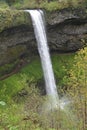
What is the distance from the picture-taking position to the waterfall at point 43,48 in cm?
3659

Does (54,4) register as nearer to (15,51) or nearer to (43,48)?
(43,48)

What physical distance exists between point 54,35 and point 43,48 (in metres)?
2.08

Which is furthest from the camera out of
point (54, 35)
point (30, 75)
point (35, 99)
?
point (54, 35)

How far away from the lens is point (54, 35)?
3881 cm

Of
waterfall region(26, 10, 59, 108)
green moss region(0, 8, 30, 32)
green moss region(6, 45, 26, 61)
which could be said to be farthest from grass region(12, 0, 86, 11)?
green moss region(6, 45, 26, 61)

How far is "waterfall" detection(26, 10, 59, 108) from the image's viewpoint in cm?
3659

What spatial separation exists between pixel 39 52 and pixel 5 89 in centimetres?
543

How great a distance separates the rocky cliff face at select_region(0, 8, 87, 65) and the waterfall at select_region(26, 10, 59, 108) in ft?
1.89

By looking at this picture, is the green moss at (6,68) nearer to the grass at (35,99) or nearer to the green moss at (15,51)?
the green moss at (15,51)

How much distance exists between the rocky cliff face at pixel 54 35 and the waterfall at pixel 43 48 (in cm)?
58

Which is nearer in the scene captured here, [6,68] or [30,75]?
[6,68]

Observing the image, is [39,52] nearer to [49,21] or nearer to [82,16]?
[49,21]

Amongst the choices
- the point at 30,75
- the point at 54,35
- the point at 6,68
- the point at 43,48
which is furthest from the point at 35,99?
the point at 54,35

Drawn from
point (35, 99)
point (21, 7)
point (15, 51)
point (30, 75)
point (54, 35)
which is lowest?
point (30, 75)
